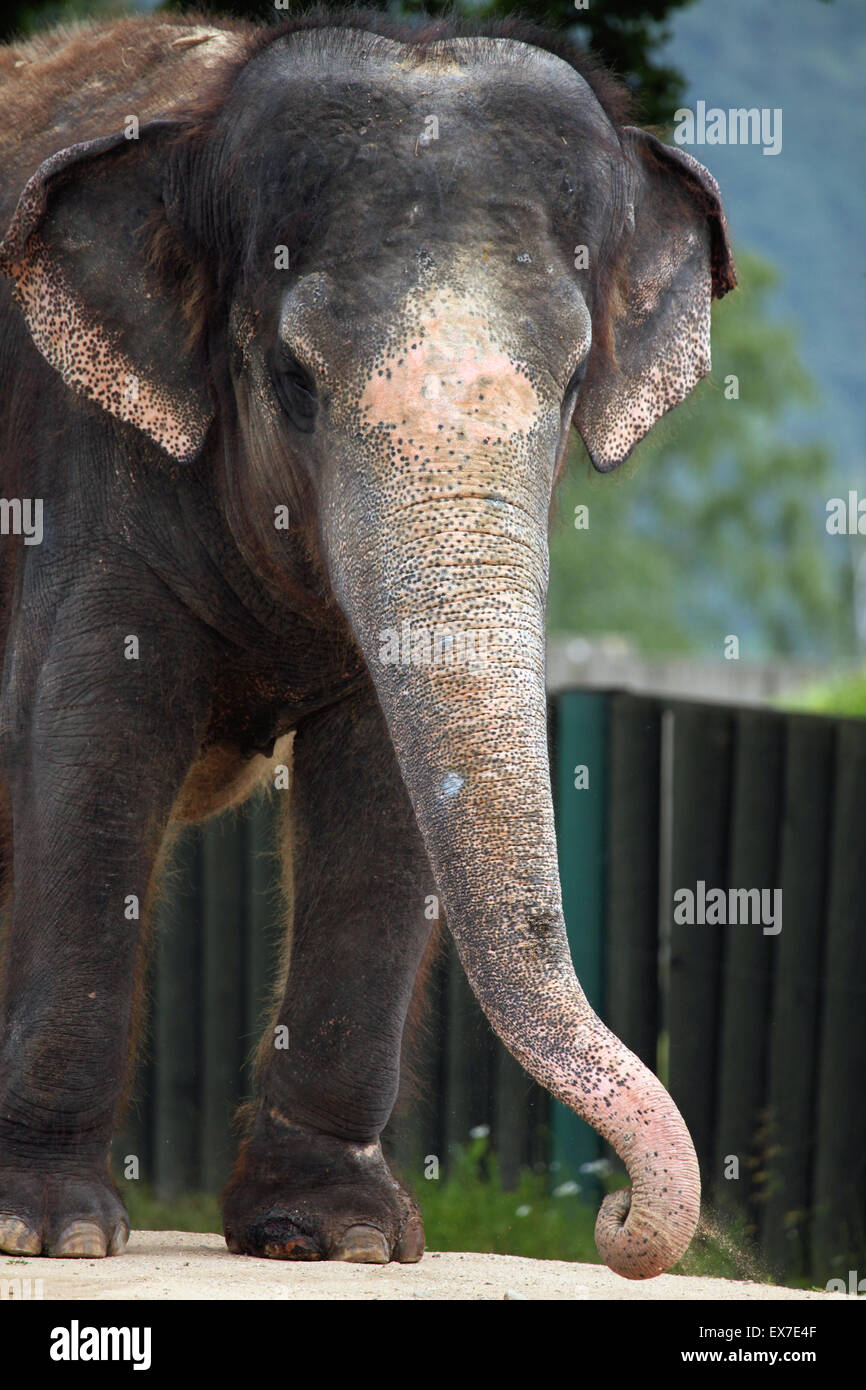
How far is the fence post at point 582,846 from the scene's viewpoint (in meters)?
7.97

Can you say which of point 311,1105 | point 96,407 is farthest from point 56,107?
point 311,1105

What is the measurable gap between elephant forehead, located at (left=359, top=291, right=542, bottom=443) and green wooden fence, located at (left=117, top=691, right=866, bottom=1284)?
2.86m

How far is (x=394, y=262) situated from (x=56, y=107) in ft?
5.53

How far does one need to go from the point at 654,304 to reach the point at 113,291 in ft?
4.42

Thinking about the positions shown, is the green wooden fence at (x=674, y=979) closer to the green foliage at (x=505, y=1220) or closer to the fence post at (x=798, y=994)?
the fence post at (x=798, y=994)

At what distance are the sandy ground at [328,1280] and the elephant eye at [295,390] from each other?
1824 millimetres

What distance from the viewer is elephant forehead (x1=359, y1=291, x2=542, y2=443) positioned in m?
3.93

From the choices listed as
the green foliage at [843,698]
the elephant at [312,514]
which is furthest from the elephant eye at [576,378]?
the green foliage at [843,698]

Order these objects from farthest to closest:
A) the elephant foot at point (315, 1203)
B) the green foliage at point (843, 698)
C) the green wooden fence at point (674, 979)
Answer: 1. the green foliage at point (843, 698)
2. the green wooden fence at point (674, 979)
3. the elephant foot at point (315, 1203)

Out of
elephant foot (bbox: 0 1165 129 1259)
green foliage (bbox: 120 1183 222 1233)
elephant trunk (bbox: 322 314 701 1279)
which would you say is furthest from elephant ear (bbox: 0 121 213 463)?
green foliage (bbox: 120 1183 222 1233)
